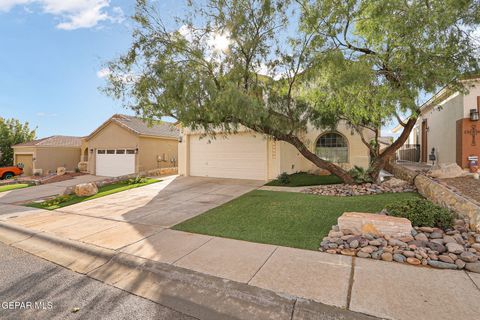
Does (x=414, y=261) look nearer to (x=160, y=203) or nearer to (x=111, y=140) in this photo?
(x=160, y=203)

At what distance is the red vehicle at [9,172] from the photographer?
64.1 feet

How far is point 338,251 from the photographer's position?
4098 mm

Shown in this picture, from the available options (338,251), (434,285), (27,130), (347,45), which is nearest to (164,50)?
(347,45)

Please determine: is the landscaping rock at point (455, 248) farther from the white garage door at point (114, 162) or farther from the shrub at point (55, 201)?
the white garage door at point (114, 162)

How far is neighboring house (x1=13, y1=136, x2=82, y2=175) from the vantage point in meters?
21.2

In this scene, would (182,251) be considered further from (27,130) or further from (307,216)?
(27,130)

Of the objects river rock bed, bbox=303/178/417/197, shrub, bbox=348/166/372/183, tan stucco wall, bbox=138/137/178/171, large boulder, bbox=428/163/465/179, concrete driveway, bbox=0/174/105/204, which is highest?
tan stucco wall, bbox=138/137/178/171

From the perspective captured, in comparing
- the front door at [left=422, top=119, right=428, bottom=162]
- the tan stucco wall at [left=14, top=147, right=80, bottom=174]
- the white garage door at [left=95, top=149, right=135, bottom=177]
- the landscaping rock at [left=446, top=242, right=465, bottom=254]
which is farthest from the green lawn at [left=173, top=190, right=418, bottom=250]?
the tan stucco wall at [left=14, top=147, right=80, bottom=174]

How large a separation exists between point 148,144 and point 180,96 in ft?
39.6

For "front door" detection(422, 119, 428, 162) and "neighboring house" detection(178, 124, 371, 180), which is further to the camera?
"front door" detection(422, 119, 428, 162)

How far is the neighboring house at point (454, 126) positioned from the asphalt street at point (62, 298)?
957 centimetres

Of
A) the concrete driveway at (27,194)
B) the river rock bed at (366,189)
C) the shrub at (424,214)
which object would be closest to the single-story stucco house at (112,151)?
the concrete driveway at (27,194)

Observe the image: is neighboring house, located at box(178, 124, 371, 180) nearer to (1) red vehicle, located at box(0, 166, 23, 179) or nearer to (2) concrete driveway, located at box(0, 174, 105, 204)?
(2) concrete driveway, located at box(0, 174, 105, 204)

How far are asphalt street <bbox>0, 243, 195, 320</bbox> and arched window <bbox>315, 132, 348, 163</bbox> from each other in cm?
1277
